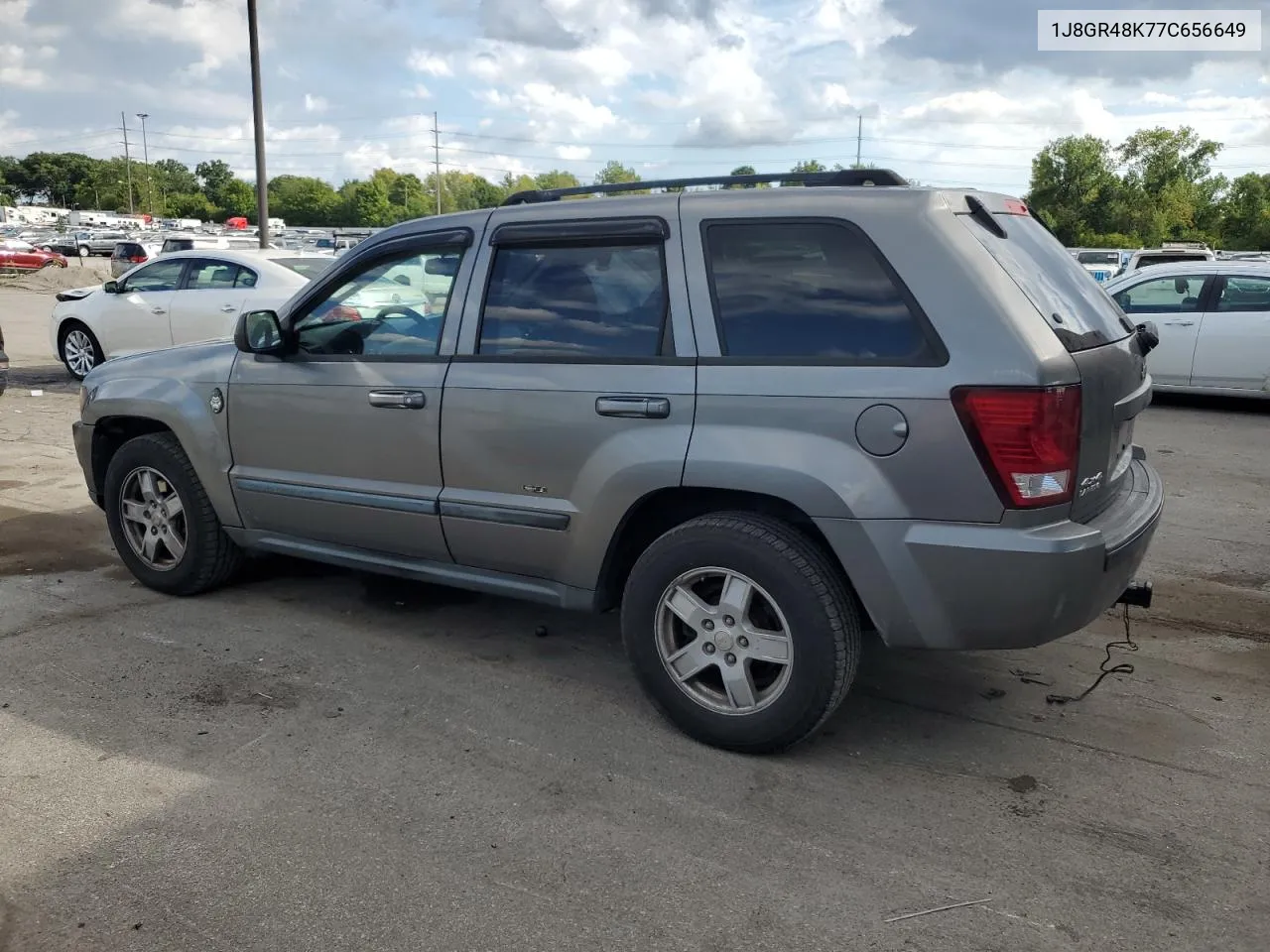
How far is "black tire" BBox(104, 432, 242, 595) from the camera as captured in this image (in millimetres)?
5027

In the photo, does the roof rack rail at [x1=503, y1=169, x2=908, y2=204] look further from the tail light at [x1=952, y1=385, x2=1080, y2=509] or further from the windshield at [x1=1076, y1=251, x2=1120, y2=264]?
the windshield at [x1=1076, y1=251, x2=1120, y2=264]

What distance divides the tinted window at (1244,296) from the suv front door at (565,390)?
959 cm

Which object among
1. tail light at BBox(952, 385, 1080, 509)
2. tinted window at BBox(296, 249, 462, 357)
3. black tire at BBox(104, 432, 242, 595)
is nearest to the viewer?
tail light at BBox(952, 385, 1080, 509)

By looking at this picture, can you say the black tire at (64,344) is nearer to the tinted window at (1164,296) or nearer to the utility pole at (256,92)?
the utility pole at (256,92)

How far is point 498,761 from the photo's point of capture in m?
3.55

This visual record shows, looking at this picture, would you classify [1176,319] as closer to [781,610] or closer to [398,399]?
[781,610]

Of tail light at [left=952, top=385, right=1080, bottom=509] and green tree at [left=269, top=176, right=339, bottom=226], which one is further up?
Answer: green tree at [left=269, top=176, right=339, bottom=226]

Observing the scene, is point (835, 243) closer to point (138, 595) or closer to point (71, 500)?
point (138, 595)

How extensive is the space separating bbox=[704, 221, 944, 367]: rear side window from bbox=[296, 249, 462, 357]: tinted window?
48.6 inches

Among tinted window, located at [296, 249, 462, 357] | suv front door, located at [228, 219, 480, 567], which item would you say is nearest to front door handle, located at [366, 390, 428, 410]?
suv front door, located at [228, 219, 480, 567]

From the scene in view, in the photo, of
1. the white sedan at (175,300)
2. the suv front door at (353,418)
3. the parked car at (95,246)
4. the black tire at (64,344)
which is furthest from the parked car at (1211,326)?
the parked car at (95,246)

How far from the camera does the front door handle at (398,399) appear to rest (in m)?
4.18

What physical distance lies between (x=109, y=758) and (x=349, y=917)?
53.1 inches

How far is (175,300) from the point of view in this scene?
1174 cm
